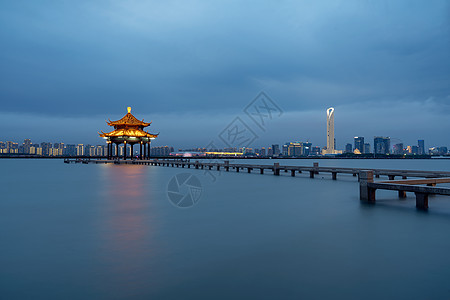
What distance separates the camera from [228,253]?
8.02m

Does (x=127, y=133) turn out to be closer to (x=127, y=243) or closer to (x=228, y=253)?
(x=127, y=243)

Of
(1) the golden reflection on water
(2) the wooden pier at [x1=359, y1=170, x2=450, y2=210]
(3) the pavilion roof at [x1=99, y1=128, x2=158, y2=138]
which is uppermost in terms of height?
(3) the pavilion roof at [x1=99, y1=128, x2=158, y2=138]

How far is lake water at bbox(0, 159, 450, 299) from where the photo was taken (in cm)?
579

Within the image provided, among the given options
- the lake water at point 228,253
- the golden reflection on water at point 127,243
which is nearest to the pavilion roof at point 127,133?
the golden reflection on water at point 127,243

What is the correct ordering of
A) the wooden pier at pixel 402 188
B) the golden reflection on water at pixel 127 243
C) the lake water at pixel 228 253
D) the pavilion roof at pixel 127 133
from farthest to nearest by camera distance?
the pavilion roof at pixel 127 133
the wooden pier at pixel 402 188
the golden reflection on water at pixel 127 243
the lake water at pixel 228 253

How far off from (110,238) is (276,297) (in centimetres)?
593

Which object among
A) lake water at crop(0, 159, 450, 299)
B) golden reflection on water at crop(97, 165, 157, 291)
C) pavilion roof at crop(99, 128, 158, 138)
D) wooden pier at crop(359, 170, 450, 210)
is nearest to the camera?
lake water at crop(0, 159, 450, 299)

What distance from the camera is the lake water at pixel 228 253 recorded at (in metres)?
5.79

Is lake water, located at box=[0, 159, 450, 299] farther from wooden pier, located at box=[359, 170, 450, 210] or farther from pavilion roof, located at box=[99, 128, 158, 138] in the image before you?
pavilion roof, located at box=[99, 128, 158, 138]

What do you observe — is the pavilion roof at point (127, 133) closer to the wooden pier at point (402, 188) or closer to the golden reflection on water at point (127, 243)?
the golden reflection on water at point (127, 243)

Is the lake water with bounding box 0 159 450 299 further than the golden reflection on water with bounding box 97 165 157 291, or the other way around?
the golden reflection on water with bounding box 97 165 157 291

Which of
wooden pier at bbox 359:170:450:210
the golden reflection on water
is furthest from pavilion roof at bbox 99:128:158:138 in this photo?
wooden pier at bbox 359:170:450:210

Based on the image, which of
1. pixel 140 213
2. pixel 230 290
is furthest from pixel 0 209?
pixel 230 290

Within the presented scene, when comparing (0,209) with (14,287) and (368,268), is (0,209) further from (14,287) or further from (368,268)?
(368,268)
